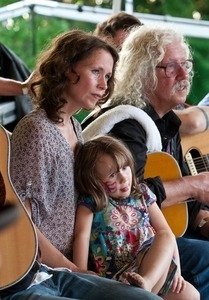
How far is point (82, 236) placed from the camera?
203 centimetres

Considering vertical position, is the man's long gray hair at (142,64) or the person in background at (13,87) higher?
the man's long gray hair at (142,64)

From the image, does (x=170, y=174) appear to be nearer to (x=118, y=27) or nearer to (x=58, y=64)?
(x=58, y=64)

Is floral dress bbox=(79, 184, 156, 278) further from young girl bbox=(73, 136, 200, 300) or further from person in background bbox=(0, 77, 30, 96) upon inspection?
person in background bbox=(0, 77, 30, 96)

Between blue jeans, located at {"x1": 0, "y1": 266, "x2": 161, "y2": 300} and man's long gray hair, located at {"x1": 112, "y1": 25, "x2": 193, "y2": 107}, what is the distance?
2.38 ft

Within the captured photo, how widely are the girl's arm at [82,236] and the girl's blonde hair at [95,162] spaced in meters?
0.03

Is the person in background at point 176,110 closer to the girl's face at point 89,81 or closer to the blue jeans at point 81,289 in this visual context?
the girl's face at point 89,81

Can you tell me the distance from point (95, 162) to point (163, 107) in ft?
1.78

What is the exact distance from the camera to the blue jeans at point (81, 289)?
1823 mm

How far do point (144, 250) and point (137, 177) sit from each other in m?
0.27

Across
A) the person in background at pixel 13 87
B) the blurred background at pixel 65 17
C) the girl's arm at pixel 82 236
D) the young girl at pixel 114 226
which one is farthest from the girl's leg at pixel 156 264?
the blurred background at pixel 65 17

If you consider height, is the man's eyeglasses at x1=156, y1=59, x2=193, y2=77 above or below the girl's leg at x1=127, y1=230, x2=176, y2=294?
above

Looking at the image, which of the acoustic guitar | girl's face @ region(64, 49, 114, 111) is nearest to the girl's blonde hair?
girl's face @ region(64, 49, 114, 111)

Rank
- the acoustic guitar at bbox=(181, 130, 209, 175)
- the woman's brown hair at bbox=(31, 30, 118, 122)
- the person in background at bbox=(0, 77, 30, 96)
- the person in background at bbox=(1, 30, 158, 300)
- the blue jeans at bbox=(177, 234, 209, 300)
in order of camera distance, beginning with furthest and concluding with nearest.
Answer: the acoustic guitar at bbox=(181, 130, 209, 175) < the person in background at bbox=(0, 77, 30, 96) < the blue jeans at bbox=(177, 234, 209, 300) < the woman's brown hair at bbox=(31, 30, 118, 122) < the person in background at bbox=(1, 30, 158, 300)

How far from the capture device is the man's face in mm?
2492
